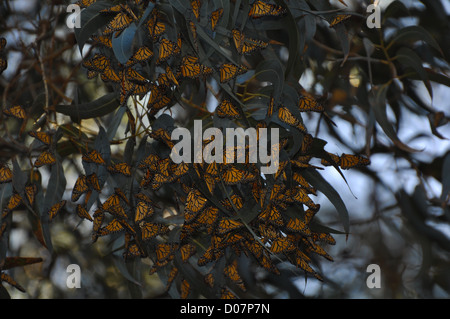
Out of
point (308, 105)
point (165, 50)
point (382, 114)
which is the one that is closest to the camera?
point (165, 50)

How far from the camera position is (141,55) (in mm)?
765

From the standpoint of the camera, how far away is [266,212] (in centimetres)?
79

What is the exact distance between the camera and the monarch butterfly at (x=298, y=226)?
2.71 ft

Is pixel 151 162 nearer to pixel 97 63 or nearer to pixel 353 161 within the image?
pixel 97 63

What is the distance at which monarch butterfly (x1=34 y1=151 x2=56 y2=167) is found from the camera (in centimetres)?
92

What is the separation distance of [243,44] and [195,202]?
230 millimetres

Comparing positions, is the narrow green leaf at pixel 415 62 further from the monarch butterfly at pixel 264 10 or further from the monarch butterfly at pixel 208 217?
the monarch butterfly at pixel 208 217

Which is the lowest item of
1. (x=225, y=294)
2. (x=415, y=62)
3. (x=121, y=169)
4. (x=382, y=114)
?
(x=225, y=294)

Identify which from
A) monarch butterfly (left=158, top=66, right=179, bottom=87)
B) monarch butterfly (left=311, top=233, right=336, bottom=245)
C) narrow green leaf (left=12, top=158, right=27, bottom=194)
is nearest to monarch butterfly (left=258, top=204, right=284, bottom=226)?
monarch butterfly (left=311, top=233, right=336, bottom=245)

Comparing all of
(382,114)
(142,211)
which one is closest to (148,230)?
(142,211)

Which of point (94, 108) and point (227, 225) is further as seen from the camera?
point (94, 108)

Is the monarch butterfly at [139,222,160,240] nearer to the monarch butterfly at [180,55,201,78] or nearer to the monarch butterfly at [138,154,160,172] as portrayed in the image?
the monarch butterfly at [138,154,160,172]

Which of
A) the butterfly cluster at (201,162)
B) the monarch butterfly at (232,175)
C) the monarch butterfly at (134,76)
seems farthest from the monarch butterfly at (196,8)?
the monarch butterfly at (232,175)
